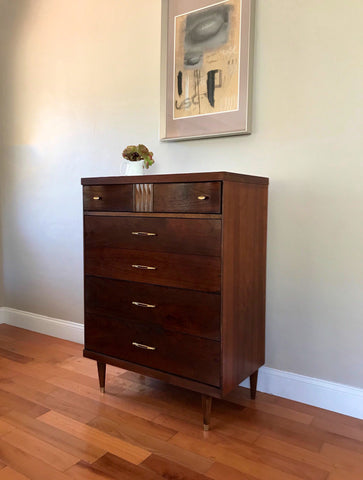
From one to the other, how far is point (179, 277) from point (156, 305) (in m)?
0.18

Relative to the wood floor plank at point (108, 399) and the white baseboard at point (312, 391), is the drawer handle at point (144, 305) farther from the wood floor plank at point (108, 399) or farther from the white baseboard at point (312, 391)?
the white baseboard at point (312, 391)

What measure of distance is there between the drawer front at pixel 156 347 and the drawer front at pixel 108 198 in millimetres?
535

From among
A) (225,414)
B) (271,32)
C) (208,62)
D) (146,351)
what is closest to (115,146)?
(208,62)

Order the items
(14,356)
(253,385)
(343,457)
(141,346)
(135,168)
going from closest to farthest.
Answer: (343,457), (141,346), (253,385), (135,168), (14,356)

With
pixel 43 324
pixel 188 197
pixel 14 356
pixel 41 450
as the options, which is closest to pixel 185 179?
pixel 188 197

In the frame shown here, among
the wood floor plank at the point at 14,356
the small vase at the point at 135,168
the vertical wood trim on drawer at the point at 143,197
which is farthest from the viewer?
the wood floor plank at the point at 14,356

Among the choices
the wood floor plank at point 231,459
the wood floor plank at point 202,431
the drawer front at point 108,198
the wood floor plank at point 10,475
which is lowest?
the wood floor plank at point 10,475

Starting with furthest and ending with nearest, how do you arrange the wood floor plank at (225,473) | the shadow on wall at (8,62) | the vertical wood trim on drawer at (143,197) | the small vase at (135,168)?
the shadow on wall at (8,62), the small vase at (135,168), the vertical wood trim on drawer at (143,197), the wood floor plank at (225,473)

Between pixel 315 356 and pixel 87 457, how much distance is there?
1088 mm

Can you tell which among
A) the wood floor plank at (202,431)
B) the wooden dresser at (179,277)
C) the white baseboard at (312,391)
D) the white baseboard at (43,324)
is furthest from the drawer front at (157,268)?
the white baseboard at (43,324)

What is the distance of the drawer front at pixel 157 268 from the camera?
5.17ft

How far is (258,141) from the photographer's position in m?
1.94

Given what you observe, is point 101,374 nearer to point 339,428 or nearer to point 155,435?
point 155,435

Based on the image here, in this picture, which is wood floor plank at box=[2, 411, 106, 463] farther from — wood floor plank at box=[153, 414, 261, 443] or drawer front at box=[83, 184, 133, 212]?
drawer front at box=[83, 184, 133, 212]
